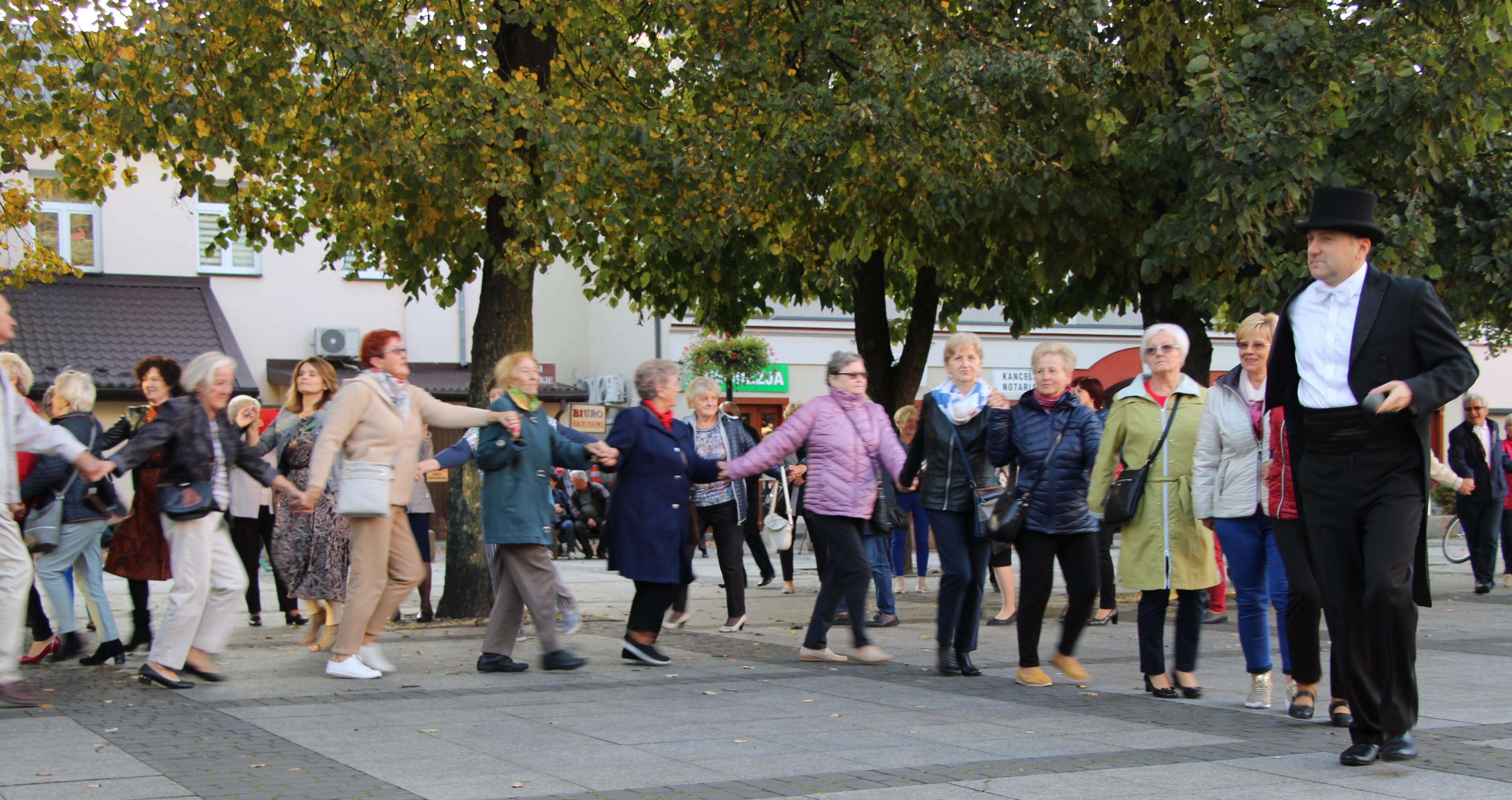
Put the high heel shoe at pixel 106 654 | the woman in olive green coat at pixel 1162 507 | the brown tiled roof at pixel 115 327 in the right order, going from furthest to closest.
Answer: the brown tiled roof at pixel 115 327 < the high heel shoe at pixel 106 654 < the woman in olive green coat at pixel 1162 507

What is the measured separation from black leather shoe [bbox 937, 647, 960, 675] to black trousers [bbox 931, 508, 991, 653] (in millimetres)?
27

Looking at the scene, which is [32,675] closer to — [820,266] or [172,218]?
[820,266]

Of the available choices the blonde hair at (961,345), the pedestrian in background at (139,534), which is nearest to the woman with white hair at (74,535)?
the pedestrian in background at (139,534)

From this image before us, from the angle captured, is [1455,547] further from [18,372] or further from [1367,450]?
[18,372]

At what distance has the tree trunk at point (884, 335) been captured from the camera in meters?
15.6

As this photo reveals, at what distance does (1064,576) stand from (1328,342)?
2.53m

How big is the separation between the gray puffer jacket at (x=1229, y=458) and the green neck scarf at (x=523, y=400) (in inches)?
144

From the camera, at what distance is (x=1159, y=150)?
37.9ft

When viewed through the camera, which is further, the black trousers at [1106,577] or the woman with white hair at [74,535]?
the black trousers at [1106,577]

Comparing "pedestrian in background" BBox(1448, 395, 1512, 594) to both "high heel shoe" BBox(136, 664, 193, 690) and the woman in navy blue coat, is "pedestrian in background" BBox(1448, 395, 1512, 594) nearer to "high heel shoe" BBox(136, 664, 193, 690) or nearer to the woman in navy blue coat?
the woman in navy blue coat

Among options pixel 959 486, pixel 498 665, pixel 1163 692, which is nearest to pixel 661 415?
pixel 498 665

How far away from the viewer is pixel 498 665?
27.7 ft

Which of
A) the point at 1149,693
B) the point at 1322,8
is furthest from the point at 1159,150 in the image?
the point at 1149,693

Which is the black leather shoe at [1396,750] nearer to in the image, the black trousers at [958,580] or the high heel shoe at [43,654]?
the black trousers at [958,580]
